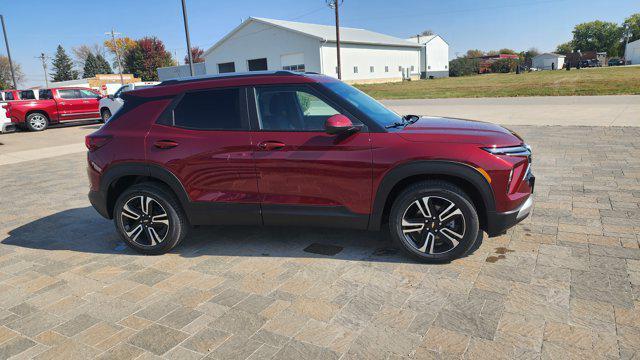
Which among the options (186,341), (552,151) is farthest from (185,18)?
(186,341)

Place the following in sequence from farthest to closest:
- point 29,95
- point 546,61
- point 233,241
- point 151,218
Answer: point 546,61 < point 29,95 < point 233,241 < point 151,218

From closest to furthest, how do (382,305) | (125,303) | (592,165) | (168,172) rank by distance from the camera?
1. (382,305)
2. (125,303)
3. (168,172)
4. (592,165)

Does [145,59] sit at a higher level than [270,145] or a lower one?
higher

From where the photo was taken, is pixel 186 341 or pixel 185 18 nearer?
pixel 186 341

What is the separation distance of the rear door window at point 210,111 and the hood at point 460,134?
5.00 feet

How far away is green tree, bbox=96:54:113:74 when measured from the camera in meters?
104

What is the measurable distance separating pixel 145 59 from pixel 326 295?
286 ft

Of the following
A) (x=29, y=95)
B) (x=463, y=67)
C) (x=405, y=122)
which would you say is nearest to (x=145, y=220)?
(x=405, y=122)

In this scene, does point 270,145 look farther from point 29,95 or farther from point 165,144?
point 29,95

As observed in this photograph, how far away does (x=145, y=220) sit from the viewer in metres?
4.39

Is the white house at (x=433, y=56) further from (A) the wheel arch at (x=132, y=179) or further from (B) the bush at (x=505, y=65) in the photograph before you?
(A) the wheel arch at (x=132, y=179)

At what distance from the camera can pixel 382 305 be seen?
3.21 meters

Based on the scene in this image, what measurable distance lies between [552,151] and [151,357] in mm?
8214

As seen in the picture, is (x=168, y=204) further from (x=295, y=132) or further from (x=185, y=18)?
(x=185, y=18)
